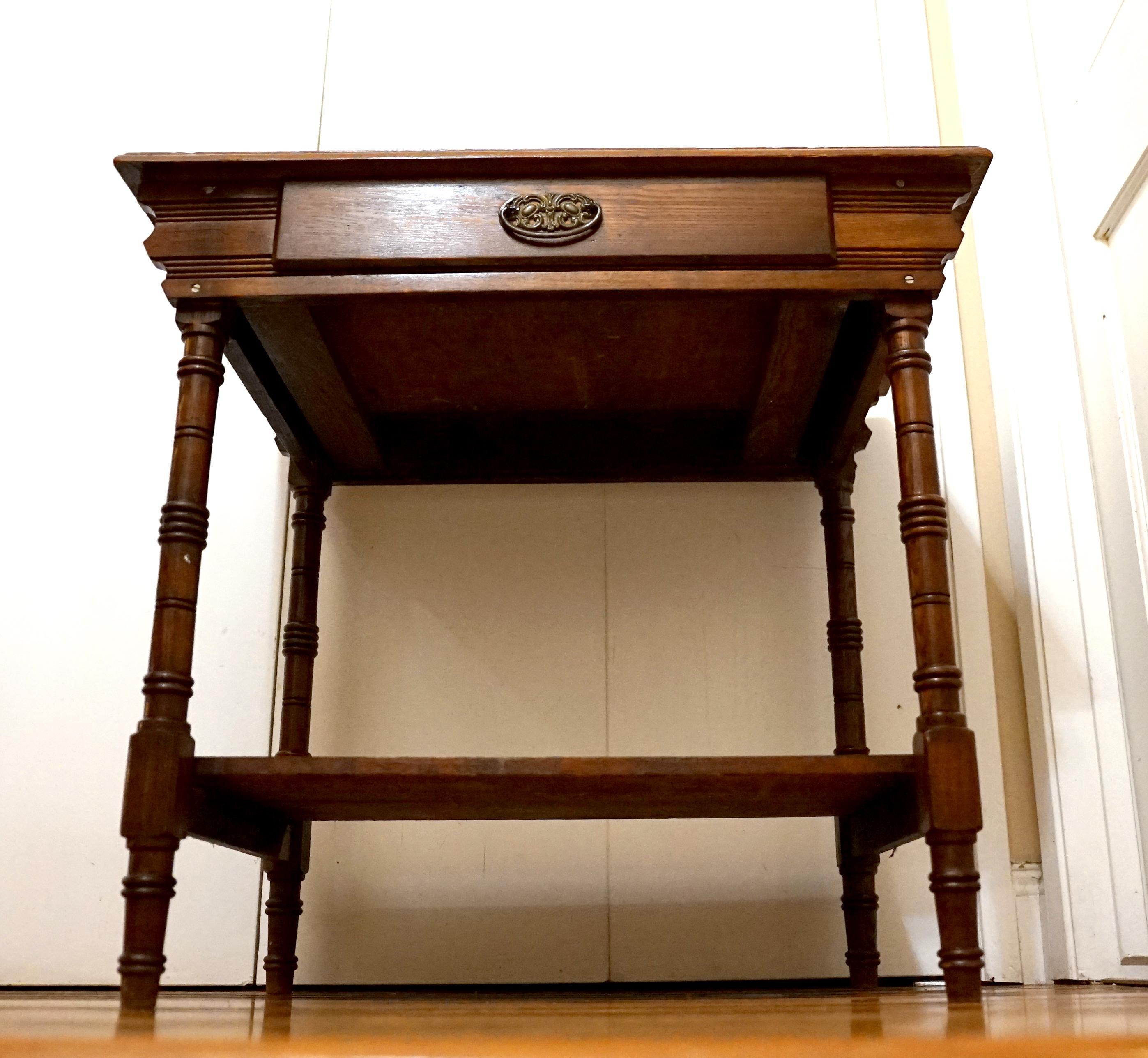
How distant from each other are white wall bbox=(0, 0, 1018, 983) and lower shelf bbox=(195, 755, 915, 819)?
0.31 meters

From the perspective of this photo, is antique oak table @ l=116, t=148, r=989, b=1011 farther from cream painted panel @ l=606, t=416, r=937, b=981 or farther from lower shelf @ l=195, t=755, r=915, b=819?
cream painted panel @ l=606, t=416, r=937, b=981

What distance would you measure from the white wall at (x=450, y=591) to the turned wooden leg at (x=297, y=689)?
8 centimetres

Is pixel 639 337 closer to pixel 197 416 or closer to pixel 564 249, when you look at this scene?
pixel 564 249

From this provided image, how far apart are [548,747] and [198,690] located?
17.8 inches

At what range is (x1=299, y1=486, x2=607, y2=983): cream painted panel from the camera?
57.1 inches

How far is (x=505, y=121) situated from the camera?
1.78 m

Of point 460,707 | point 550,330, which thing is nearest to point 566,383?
point 550,330

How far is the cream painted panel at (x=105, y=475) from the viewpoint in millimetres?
1478

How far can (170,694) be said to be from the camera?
1.05 metres

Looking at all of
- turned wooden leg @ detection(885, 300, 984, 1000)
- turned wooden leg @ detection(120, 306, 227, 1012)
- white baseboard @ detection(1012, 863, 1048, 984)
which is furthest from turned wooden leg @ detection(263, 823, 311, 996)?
white baseboard @ detection(1012, 863, 1048, 984)

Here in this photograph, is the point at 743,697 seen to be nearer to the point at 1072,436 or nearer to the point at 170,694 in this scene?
the point at 1072,436

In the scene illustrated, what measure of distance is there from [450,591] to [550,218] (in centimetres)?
61

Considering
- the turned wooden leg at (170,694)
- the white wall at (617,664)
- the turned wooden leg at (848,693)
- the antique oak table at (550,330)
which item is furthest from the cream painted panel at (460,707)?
the turned wooden leg at (170,694)

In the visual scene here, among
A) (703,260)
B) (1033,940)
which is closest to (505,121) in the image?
(703,260)
